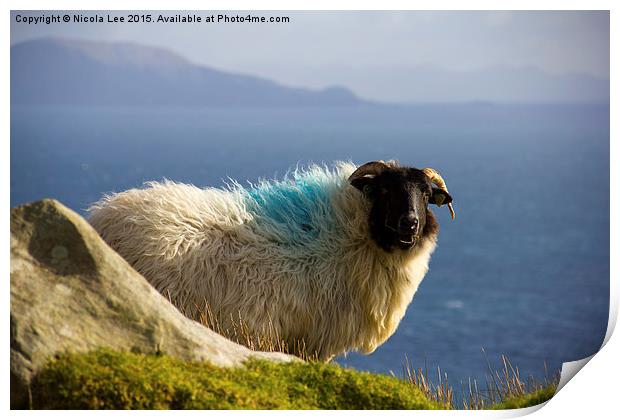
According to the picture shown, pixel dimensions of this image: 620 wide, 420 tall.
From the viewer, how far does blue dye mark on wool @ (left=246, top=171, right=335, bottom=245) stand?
323 inches

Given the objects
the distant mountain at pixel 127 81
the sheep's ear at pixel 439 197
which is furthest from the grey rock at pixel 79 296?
the sheep's ear at pixel 439 197

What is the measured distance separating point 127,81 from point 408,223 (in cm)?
3296

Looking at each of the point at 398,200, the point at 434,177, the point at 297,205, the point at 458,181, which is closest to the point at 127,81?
the point at 297,205

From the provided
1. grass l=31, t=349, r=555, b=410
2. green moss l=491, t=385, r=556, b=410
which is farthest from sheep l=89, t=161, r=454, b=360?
green moss l=491, t=385, r=556, b=410

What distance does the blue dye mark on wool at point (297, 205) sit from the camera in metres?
8.20

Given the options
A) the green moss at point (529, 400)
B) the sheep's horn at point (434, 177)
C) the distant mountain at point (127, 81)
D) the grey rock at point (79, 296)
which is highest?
the distant mountain at point (127, 81)

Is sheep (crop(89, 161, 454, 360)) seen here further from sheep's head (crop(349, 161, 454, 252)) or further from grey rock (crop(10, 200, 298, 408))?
grey rock (crop(10, 200, 298, 408))

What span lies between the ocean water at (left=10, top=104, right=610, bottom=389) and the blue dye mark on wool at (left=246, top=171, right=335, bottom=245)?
2287 centimetres

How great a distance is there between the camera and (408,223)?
25.2ft

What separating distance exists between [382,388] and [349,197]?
222 cm

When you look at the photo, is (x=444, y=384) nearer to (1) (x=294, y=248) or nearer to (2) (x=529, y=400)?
(2) (x=529, y=400)

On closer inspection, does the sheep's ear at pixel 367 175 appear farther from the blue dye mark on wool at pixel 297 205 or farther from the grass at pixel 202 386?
the grass at pixel 202 386

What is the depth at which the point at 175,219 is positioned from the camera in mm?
7953
